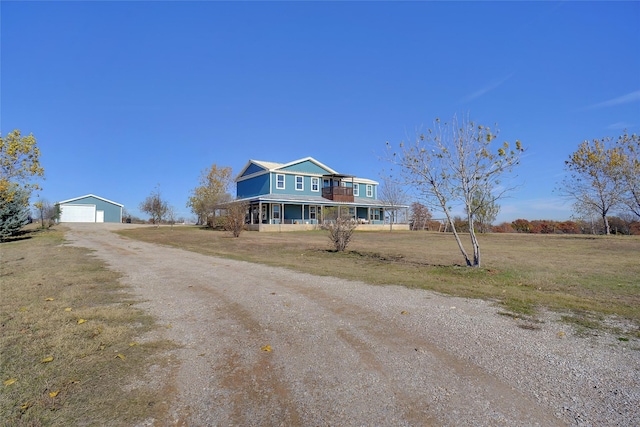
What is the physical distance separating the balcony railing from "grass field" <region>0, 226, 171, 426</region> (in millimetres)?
33832

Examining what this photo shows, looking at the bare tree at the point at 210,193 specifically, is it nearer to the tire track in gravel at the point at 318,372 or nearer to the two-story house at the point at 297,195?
the two-story house at the point at 297,195

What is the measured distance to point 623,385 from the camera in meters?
3.42

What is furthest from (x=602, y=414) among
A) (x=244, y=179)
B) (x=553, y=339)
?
(x=244, y=179)

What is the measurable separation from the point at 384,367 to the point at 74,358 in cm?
344

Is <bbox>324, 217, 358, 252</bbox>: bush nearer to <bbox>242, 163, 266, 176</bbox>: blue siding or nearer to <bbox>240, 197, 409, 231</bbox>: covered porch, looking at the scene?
<bbox>240, 197, 409, 231</bbox>: covered porch

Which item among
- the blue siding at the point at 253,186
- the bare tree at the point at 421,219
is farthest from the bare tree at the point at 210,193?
the bare tree at the point at 421,219

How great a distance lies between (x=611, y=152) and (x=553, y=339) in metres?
30.1

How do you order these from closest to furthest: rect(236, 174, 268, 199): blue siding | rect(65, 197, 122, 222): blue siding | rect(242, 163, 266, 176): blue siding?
rect(236, 174, 268, 199): blue siding < rect(242, 163, 266, 176): blue siding < rect(65, 197, 122, 222): blue siding

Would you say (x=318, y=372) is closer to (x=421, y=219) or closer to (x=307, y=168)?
(x=307, y=168)

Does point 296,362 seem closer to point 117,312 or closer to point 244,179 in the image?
point 117,312

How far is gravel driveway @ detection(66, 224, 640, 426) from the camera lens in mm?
2975

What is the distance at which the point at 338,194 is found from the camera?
135ft

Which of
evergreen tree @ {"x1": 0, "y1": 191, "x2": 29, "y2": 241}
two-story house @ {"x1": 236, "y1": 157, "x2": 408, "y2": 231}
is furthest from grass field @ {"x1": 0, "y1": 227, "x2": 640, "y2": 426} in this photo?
two-story house @ {"x1": 236, "y1": 157, "x2": 408, "y2": 231}

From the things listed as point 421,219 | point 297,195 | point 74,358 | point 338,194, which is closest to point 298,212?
point 297,195
